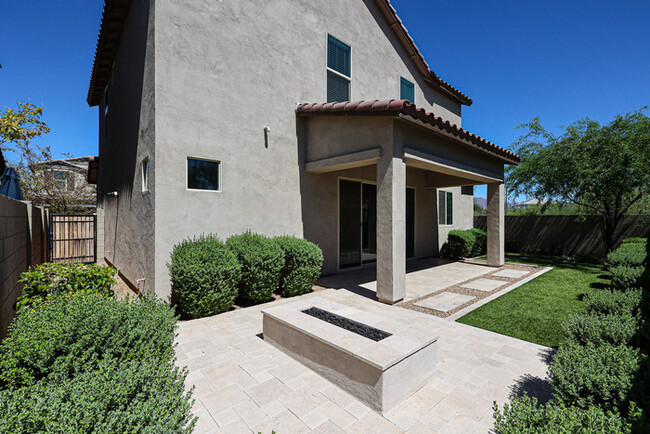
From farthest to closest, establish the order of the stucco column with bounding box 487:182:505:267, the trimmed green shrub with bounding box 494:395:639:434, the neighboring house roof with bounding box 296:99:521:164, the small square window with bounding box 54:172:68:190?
the small square window with bounding box 54:172:68:190
the stucco column with bounding box 487:182:505:267
the neighboring house roof with bounding box 296:99:521:164
the trimmed green shrub with bounding box 494:395:639:434

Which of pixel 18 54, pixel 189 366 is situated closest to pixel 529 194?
pixel 189 366

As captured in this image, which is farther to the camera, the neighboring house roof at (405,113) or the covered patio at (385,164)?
the covered patio at (385,164)

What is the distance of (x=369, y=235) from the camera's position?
1070cm

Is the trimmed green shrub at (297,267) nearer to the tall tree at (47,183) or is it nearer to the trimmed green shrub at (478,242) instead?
the trimmed green shrub at (478,242)

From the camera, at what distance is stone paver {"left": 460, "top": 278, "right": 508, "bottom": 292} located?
8.20 meters

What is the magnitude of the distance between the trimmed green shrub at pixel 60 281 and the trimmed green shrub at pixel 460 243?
13.2 meters

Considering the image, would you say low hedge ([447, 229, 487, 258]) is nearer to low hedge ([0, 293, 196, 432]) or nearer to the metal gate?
low hedge ([0, 293, 196, 432])

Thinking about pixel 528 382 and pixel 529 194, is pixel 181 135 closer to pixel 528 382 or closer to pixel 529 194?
pixel 528 382

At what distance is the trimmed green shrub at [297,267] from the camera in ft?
23.9

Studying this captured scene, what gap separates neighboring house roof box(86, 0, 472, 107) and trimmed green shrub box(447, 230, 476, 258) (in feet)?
24.6

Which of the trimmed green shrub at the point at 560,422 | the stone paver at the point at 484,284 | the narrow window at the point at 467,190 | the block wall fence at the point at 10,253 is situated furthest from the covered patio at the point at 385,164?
the block wall fence at the point at 10,253

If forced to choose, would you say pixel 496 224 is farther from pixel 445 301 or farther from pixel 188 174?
pixel 188 174

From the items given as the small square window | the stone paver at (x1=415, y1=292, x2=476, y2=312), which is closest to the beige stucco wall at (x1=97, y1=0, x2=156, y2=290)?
the stone paver at (x1=415, y1=292, x2=476, y2=312)

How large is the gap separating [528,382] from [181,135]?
7567 mm
